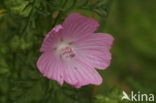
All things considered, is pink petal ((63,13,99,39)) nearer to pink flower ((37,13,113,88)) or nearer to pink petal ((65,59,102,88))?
pink flower ((37,13,113,88))

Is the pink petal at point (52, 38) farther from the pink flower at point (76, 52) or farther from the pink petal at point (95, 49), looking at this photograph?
the pink petal at point (95, 49)

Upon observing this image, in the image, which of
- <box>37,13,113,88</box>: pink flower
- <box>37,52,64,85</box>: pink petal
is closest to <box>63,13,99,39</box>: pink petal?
<box>37,13,113,88</box>: pink flower

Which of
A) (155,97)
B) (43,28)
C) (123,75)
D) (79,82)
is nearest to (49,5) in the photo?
(43,28)

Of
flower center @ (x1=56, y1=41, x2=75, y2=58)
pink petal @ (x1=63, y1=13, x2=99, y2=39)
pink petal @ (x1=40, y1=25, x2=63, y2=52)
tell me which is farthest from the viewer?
flower center @ (x1=56, y1=41, x2=75, y2=58)

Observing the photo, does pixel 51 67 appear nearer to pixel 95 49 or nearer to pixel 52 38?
pixel 52 38

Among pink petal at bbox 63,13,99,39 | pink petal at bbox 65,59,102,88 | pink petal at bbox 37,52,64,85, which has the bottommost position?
pink petal at bbox 65,59,102,88

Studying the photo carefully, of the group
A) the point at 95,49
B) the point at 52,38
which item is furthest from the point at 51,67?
the point at 95,49

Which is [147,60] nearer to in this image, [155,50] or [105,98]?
[155,50]
